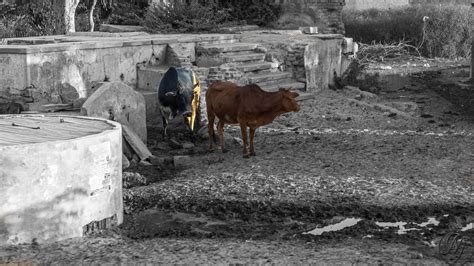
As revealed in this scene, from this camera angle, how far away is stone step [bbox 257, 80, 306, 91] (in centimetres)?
1741

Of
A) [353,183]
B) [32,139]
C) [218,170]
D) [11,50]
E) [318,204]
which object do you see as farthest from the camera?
[11,50]

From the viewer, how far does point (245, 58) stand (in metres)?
17.6

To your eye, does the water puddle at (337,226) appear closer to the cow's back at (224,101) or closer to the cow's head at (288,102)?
the cow's head at (288,102)

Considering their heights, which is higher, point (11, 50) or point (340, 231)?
point (11, 50)

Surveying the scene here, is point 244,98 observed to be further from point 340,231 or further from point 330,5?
point 330,5

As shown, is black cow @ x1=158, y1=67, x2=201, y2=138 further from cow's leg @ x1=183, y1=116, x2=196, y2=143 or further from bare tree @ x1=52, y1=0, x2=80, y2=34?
bare tree @ x1=52, y1=0, x2=80, y2=34

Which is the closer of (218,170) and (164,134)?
(218,170)

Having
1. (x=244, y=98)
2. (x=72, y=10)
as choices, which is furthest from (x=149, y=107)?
(x=72, y=10)

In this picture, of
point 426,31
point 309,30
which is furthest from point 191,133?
point 426,31

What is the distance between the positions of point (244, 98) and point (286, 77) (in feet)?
20.4

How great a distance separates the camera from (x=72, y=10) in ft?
82.4

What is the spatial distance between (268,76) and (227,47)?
1.08 meters

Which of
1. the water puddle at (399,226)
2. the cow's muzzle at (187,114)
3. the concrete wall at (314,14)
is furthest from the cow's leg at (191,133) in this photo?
the concrete wall at (314,14)

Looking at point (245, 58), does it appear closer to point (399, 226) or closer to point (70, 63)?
point (70, 63)
